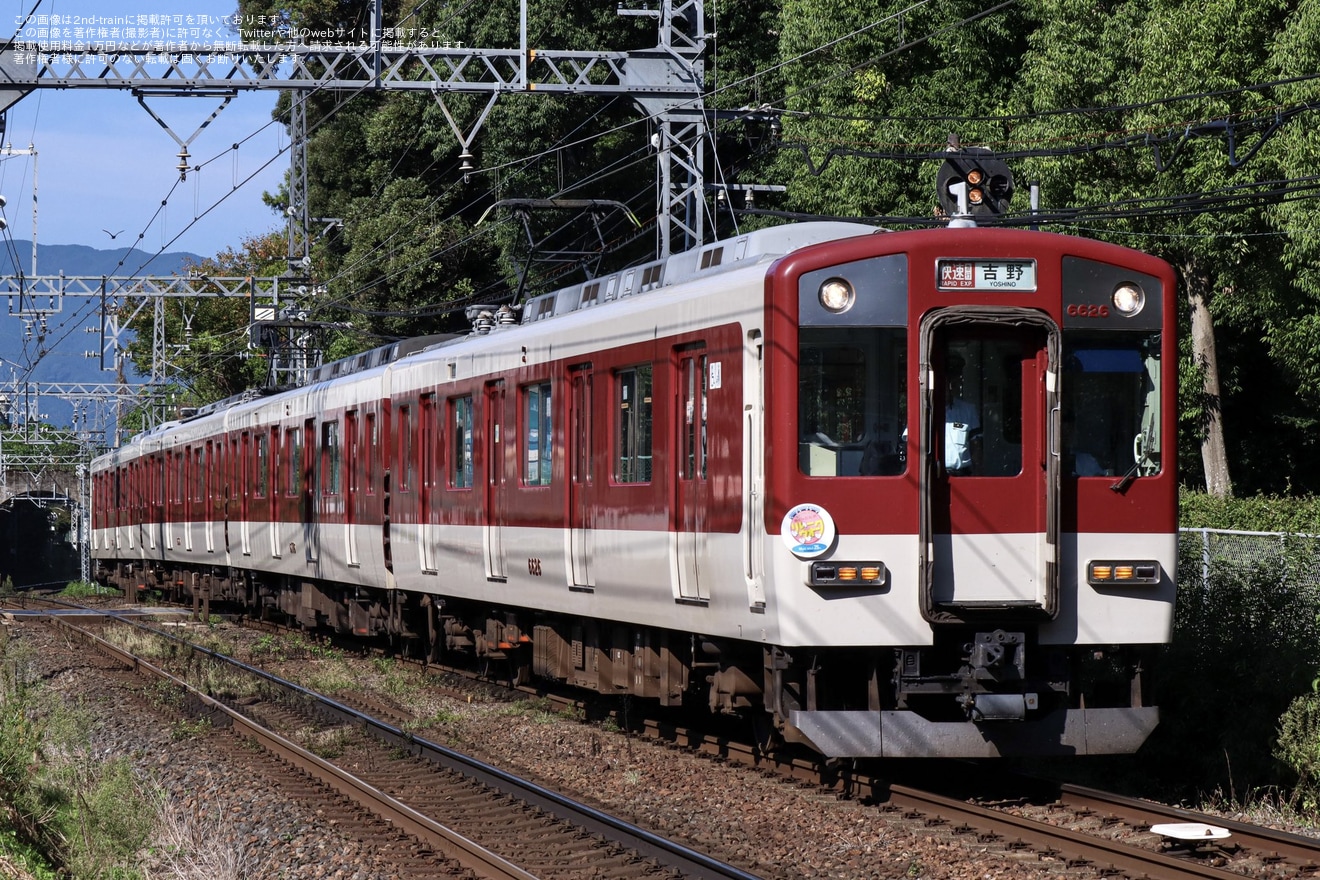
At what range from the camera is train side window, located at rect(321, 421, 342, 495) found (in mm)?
19297

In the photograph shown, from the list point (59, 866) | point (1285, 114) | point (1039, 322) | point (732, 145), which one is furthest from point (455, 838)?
point (732, 145)

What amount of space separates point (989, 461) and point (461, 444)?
680 centimetres

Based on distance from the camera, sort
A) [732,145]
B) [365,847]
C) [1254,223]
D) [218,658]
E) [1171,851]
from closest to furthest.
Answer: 1. [1171,851]
2. [365,847]
3. [218,658]
4. [1254,223]
5. [732,145]

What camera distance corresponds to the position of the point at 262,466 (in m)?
23.1

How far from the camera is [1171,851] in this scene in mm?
8008

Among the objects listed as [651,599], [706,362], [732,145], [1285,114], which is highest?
[732,145]

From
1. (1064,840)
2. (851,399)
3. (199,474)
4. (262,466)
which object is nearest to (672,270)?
(851,399)

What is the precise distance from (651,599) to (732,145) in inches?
977

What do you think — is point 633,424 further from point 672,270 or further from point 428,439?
point 428,439

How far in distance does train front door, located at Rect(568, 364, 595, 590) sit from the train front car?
2.85 m

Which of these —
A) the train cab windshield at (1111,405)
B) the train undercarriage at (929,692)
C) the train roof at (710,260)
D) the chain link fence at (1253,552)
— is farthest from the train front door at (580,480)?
the chain link fence at (1253,552)

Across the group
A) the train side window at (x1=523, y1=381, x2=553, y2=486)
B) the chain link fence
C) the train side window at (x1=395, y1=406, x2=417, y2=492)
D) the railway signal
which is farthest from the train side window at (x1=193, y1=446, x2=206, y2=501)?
the chain link fence

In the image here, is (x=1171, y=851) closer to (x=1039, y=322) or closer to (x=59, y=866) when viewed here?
(x=1039, y=322)

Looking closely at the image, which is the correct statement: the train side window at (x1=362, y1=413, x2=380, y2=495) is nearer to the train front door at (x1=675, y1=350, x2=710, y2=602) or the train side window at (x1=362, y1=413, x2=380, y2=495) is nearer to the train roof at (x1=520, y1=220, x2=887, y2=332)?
the train roof at (x1=520, y1=220, x2=887, y2=332)
